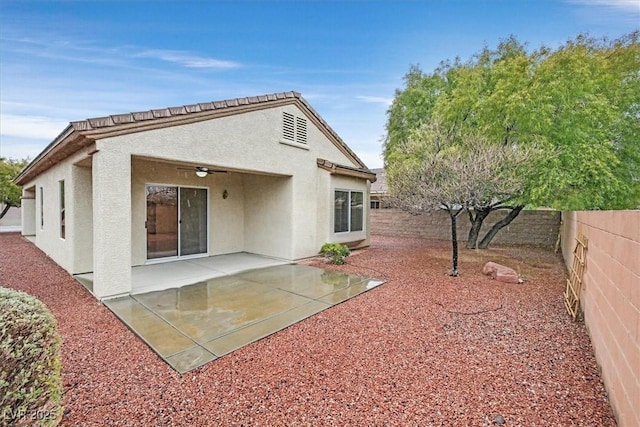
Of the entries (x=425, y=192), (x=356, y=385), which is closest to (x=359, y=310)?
(x=356, y=385)

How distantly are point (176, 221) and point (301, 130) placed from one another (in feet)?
17.3

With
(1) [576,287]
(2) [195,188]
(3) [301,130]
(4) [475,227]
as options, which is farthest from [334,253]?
(4) [475,227]

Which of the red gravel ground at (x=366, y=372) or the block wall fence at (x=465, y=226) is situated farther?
the block wall fence at (x=465, y=226)

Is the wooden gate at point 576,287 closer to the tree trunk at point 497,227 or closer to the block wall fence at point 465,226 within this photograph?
the block wall fence at point 465,226

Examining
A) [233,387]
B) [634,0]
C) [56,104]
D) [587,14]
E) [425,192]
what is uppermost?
[587,14]

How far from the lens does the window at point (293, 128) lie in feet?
33.1

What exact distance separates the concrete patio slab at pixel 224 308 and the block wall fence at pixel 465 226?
802 cm

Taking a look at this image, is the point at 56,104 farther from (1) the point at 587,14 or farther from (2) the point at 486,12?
(1) the point at 587,14

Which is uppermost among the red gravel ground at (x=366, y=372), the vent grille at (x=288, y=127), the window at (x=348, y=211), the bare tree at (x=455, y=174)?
the vent grille at (x=288, y=127)

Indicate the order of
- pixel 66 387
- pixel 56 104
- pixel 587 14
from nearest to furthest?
pixel 66 387 < pixel 587 14 < pixel 56 104

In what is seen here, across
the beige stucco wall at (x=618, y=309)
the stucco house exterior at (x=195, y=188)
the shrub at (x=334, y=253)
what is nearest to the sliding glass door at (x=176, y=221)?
the stucco house exterior at (x=195, y=188)

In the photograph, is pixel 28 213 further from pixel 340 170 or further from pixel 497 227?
pixel 497 227

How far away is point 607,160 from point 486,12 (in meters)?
Result: 6.96

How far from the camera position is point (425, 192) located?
28.2 feet
